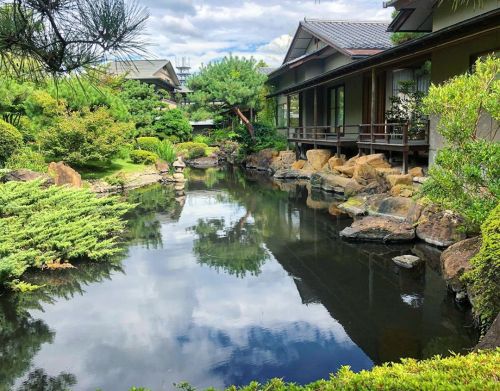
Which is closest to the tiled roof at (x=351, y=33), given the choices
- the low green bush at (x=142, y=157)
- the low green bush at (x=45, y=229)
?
the low green bush at (x=142, y=157)

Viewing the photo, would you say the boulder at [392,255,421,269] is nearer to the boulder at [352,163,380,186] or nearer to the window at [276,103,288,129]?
the boulder at [352,163,380,186]

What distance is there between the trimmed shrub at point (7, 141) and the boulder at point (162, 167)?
25.9ft

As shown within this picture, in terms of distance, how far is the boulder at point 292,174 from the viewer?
20523 mm

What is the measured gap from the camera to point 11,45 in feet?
10.2

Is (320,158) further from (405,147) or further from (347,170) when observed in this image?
(405,147)

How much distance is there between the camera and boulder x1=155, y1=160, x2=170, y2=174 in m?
23.1

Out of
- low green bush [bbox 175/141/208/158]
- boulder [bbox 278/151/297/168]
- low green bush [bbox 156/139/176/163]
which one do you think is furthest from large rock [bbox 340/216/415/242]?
low green bush [bbox 175/141/208/158]

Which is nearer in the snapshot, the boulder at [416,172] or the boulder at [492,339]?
the boulder at [492,339]

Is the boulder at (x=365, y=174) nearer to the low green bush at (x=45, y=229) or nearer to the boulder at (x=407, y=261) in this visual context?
the boulder at (x=407, y=261)

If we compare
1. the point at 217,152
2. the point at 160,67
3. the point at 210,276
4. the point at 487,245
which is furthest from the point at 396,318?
the point at 160,67

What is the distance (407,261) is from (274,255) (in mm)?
2580

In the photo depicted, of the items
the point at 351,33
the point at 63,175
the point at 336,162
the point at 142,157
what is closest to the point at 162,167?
the point at 142,157

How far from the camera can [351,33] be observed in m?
22.4

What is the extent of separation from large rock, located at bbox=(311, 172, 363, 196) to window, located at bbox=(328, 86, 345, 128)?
4.58 m
